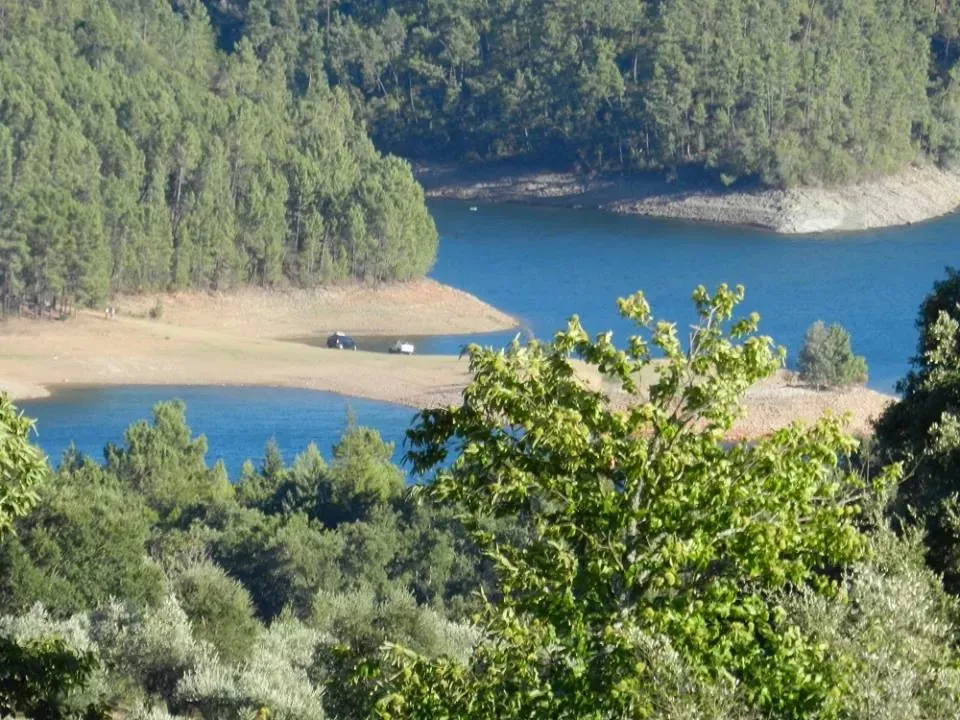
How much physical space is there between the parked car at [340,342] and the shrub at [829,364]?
57.1ft

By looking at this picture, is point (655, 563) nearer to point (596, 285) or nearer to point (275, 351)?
point (275, 351)

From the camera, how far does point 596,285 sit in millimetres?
89125

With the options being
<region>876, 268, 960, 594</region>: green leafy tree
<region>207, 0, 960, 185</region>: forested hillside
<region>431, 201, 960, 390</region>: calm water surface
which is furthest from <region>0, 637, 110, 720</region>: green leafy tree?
<region>207, 0, 960, 185</region>: forested hillside

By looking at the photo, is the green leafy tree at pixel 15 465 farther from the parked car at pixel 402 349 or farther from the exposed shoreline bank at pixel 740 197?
the exposed shoreline bank at pixel 740 197

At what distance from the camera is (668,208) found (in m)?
118

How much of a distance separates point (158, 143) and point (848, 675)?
262 ft

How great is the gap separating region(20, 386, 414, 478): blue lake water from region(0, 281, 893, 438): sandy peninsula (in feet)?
3.16

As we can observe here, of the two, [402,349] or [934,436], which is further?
[402,349]

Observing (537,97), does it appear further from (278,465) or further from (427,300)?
(278,465)

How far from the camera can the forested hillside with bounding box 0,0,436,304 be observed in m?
76.9

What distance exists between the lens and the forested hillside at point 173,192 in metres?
76.9

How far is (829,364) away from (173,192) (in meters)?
Result: 33.6

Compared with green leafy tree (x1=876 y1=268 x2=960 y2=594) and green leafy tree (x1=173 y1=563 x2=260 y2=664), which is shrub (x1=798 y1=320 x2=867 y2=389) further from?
green leafy tree (x1=876 y1=268 x2=960 y2=594)

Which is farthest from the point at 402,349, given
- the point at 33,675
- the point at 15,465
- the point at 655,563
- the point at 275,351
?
the point at 655,563
